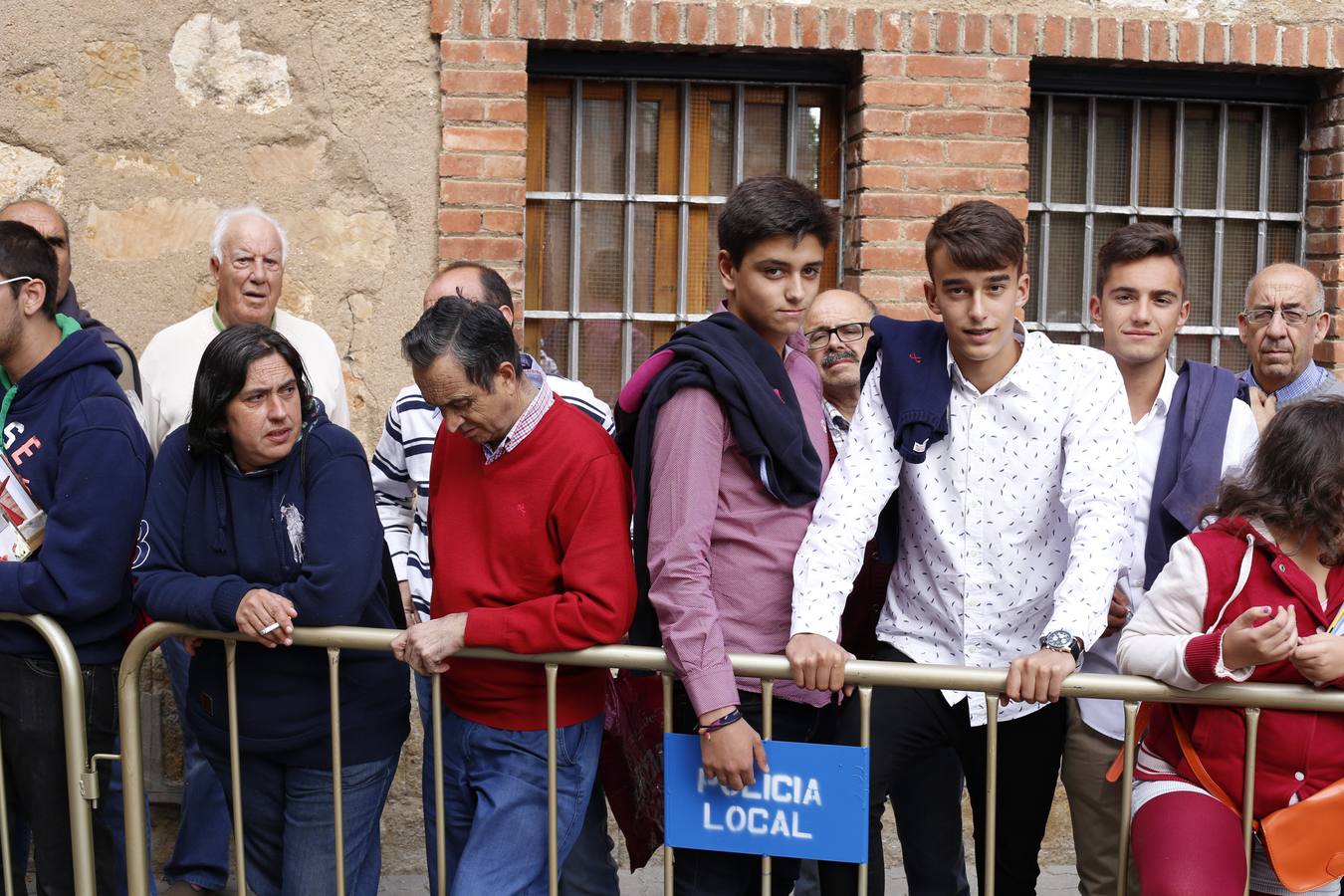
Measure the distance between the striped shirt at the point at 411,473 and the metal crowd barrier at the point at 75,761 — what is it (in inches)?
34.0

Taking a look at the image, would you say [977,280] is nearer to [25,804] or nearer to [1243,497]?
[1243,497]

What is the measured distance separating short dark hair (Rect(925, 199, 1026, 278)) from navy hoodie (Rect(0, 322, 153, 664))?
76.3 inches

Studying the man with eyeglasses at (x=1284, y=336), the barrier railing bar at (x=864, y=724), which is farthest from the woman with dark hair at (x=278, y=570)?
the man with eyeglasses at (x=1284, y=336)

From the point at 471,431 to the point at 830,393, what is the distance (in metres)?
Answer: 1.56

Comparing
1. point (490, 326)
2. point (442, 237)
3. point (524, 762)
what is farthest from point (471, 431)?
point (442, 237)

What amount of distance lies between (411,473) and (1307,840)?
2.34m

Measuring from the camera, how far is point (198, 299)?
4770 mm

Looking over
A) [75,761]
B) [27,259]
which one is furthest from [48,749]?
[27,259]

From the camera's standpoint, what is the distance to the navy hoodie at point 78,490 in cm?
322

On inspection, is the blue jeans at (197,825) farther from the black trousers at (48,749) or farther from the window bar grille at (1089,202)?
the window bar grille at (1089,202)

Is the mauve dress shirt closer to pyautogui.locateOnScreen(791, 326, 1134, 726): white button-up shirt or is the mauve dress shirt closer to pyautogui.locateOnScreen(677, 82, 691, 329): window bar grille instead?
pyautogui.locateOnScreen(791, 326, 1134, 726): white button-up shirt

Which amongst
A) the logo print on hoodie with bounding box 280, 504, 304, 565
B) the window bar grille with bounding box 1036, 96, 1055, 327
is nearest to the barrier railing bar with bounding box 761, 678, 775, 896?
the logo print on hoodie with bounding box 280, 504, 304, 565

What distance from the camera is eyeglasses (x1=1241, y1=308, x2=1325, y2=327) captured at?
13.6ft

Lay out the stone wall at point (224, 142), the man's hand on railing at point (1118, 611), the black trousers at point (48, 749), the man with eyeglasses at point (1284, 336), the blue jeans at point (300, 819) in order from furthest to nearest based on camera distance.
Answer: the stone wall at point (224, 142), the man with eyeglasses at point (1284, 336), the black trousers at point (48, 749), the man's hand on railing at point (1118, 611), the blue jeans at point (300, 819)
